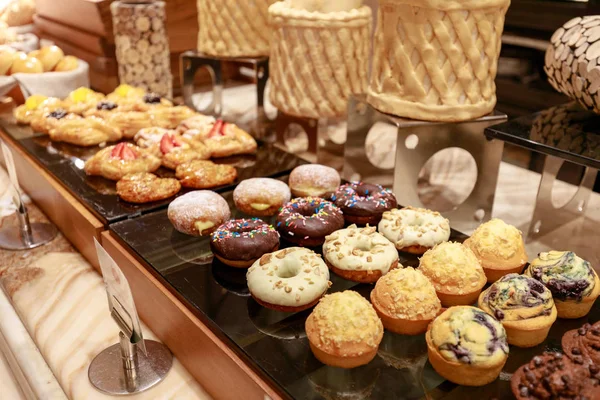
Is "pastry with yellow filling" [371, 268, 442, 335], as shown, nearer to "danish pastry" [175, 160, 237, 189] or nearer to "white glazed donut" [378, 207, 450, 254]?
"white glazed donut" [378, 207, 450, 254]

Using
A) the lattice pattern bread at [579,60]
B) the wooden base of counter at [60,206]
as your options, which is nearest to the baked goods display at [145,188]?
the wooden base of counter at [60,206]

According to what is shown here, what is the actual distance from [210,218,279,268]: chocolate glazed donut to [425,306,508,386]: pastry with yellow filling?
1.68ft

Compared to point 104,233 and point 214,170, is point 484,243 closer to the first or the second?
point 214,170

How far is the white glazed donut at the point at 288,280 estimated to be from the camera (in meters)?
1.29

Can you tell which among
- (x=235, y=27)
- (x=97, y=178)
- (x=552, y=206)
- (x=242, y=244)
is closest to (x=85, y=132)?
(x=97, y=178)

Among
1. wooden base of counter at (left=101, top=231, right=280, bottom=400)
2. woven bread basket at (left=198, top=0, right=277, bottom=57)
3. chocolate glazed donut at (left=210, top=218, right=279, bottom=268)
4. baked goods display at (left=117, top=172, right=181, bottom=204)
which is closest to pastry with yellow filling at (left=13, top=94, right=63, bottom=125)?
woven bread basket at (left=198, top=0, right=277, bottom=57)

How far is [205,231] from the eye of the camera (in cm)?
167

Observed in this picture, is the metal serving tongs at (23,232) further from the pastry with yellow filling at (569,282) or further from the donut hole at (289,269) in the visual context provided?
the pastry with yellow filling at (569,282)

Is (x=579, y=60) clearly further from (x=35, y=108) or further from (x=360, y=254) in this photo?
(x=35, y=108)

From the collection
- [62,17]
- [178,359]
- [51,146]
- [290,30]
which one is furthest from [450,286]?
[62,17]

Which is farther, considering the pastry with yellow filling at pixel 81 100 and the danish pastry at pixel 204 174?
the pastry with yellow filling at pixel 81 100

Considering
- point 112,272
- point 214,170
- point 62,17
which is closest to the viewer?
point 112,272

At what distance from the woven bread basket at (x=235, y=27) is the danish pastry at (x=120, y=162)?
854mm

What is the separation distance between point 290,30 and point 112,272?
4.33 feet
